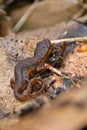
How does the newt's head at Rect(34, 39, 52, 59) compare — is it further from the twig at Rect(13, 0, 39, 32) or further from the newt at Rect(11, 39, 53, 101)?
the twig at Rect(13, 0, 39, 32)

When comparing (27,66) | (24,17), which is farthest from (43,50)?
(24,17)

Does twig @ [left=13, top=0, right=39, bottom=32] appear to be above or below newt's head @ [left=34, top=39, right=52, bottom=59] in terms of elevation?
above

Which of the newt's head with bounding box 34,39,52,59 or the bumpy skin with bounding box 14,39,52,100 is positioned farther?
the newt's head with bounding box 34,39,52,59

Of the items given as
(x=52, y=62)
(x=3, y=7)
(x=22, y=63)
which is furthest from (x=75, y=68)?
(x=3, y=7)

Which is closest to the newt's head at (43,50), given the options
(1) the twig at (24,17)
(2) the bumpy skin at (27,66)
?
(2) the bumpy skin at (27,66)

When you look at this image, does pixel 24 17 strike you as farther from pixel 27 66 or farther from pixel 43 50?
pixel 27 66

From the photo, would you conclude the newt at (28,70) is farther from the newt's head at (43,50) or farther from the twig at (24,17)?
the twig at (24,17)

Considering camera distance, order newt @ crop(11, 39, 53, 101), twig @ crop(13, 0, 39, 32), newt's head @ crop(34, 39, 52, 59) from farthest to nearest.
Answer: twig @ crop(13, 0, 39, 32)
newt's head @ crop(34, 39, 52, 59)
newt @ crop(11, 39, 53, 101)

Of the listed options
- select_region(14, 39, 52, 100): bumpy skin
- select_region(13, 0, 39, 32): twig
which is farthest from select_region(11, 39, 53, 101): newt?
Result: select_region(13, 0, 39, 32): twig
